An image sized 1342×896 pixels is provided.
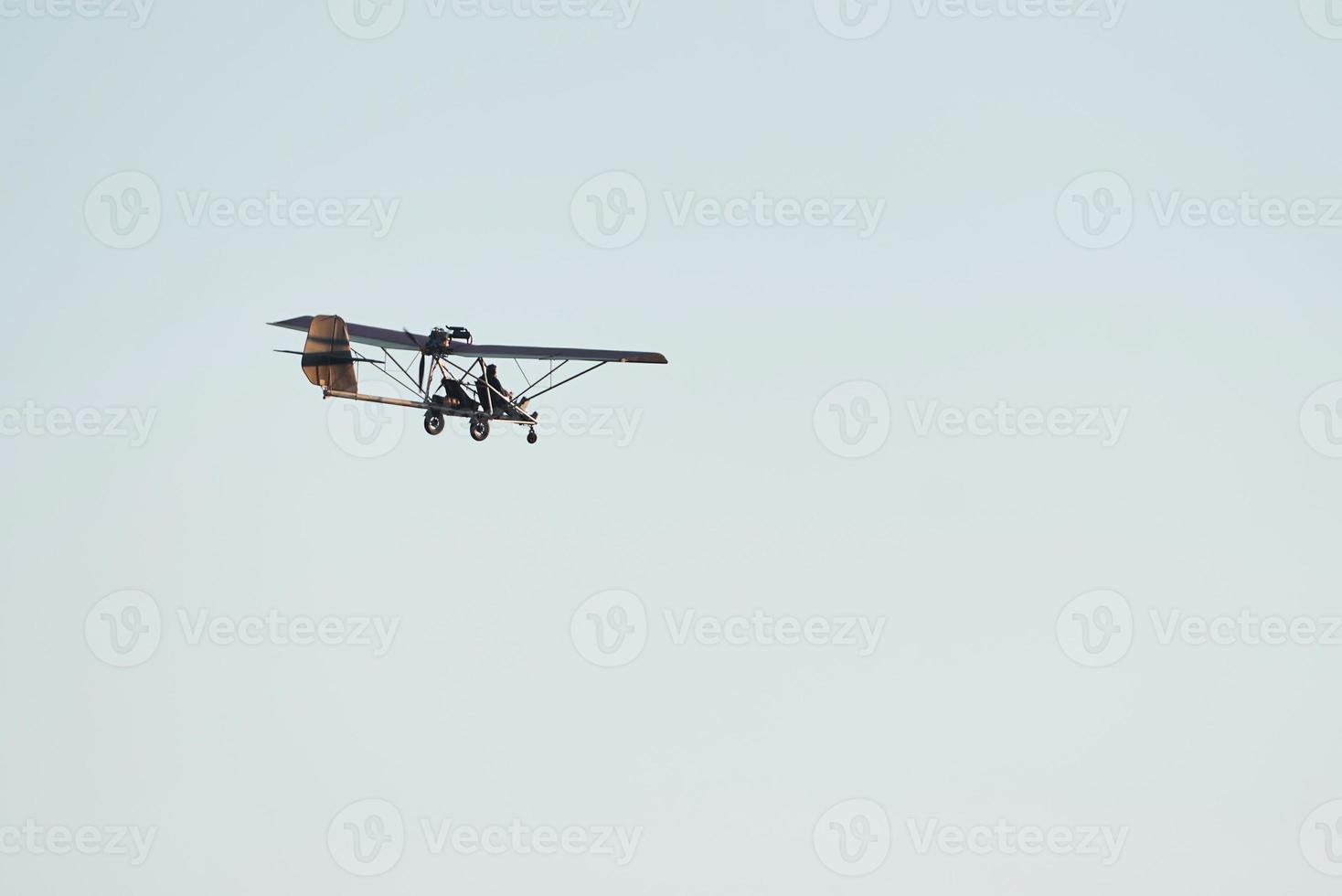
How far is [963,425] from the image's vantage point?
240ft

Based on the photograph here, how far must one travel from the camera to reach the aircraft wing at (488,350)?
231 feet

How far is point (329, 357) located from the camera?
2613 inches

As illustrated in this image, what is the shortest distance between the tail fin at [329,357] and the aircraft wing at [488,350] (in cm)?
300

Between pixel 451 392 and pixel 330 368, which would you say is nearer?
pixel 330 368

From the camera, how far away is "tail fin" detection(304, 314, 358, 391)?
2601 inches

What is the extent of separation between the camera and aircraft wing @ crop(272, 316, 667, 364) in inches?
2771

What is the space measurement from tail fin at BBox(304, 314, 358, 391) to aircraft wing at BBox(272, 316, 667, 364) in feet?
9.83

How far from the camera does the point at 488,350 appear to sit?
231ft

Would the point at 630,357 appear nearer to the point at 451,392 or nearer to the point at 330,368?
the point at 451,392

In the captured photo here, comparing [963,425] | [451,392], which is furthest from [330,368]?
[963,425]

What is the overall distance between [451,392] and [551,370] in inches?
154

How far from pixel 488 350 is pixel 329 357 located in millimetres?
6074

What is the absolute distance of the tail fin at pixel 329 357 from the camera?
2601 inches

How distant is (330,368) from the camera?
66.3 metres
